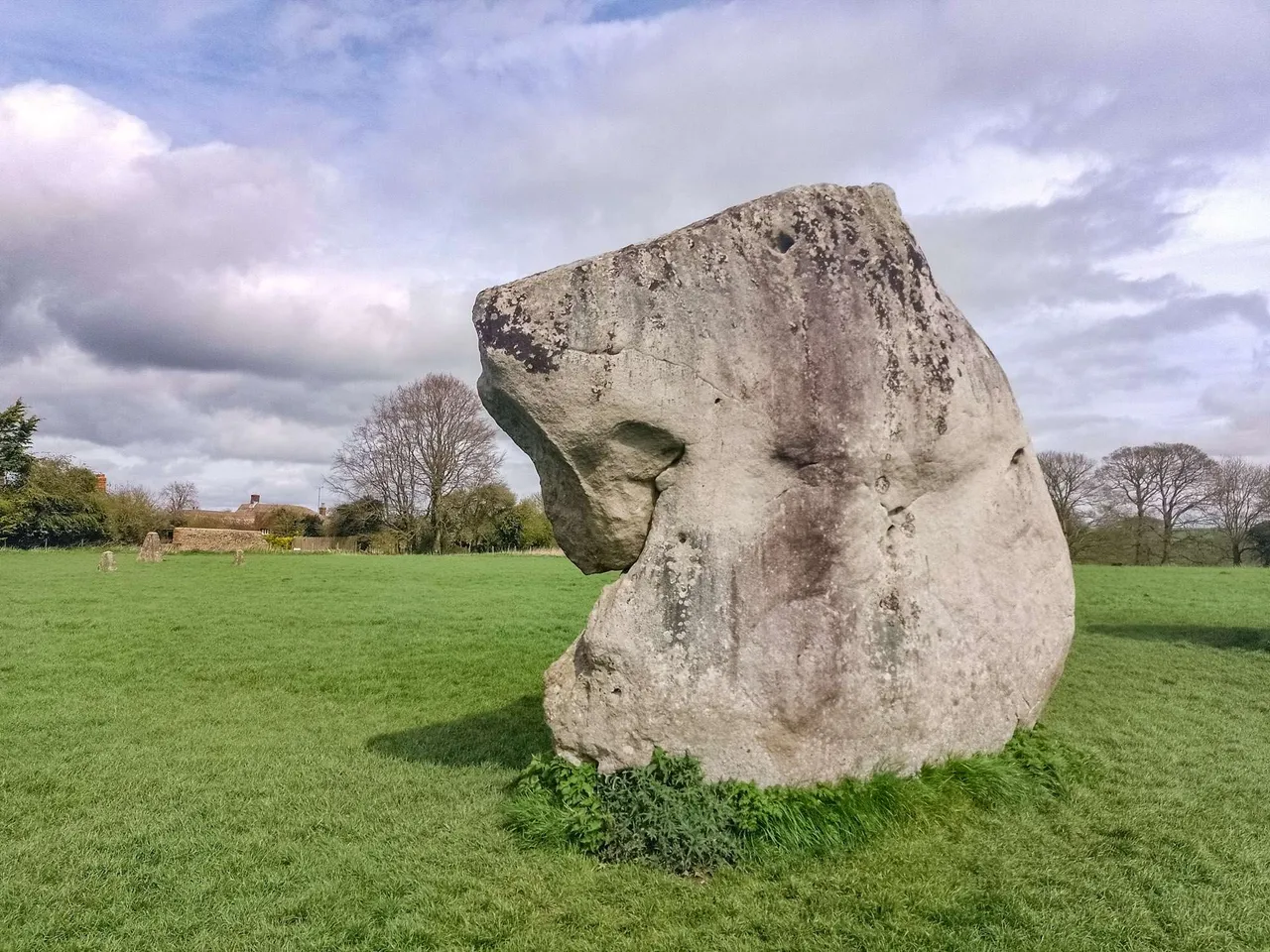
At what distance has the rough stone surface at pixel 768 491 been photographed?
582cm

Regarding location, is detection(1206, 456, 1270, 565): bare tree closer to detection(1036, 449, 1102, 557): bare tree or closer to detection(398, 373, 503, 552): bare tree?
detection(1036, 449, 1102, 557): bare tree

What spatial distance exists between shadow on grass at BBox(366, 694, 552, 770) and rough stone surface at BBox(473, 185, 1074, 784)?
2.20 metres

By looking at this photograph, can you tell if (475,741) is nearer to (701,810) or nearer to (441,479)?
(701,810)

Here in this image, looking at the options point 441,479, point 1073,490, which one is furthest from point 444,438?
point 1073,490

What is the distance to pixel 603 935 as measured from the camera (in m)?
4.59

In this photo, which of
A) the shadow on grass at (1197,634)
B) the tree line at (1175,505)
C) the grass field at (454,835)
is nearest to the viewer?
the grass field at (454,835)

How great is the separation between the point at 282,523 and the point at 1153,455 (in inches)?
2451

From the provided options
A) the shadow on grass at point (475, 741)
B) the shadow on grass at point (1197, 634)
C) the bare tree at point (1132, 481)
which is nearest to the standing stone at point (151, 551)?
the shadow on grass at point (475, 741)

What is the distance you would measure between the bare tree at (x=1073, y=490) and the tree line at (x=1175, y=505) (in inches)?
4.5

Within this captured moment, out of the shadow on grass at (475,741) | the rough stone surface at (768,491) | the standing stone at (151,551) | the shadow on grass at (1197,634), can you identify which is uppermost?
the rough stone surface at (768,491)

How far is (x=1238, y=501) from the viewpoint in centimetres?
5375

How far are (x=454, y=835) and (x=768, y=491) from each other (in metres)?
3.25

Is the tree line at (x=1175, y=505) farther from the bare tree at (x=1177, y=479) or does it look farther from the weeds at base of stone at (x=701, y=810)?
the weeds at base of stone at (x=701, y=810)

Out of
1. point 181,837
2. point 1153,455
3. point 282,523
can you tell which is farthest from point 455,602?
point 282,523
